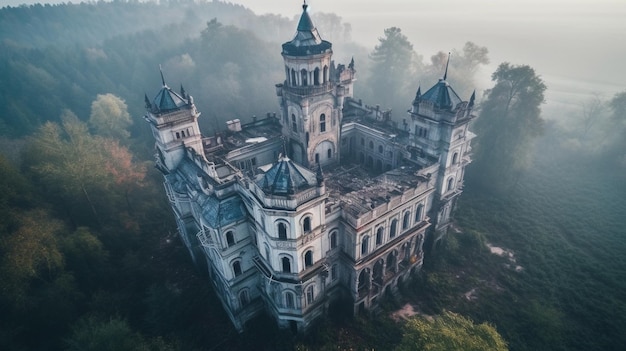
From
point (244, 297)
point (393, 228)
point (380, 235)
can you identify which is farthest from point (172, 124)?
point (393, 228)

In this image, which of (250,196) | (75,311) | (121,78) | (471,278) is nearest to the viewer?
(250,196)

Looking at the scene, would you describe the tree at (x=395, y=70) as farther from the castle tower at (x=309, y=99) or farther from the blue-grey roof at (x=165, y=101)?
Result: the blue-grey roof at (x=165, y=101)

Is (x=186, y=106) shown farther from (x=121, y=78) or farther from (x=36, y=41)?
(x=36, y=41)

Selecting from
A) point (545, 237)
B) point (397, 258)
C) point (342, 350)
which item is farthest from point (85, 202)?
point (545, 237)

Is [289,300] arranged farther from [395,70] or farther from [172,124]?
[395,70]

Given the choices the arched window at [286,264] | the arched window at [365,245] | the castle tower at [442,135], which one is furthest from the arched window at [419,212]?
the arched window at [286,264]

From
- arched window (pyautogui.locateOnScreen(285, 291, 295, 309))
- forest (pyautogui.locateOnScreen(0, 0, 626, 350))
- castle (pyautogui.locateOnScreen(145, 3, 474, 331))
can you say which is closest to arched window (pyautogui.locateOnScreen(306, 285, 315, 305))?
castle (pyautogui.locateOnScreen(145, 3, 474, 331))

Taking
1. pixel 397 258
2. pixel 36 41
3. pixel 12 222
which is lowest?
pixel 397 258
